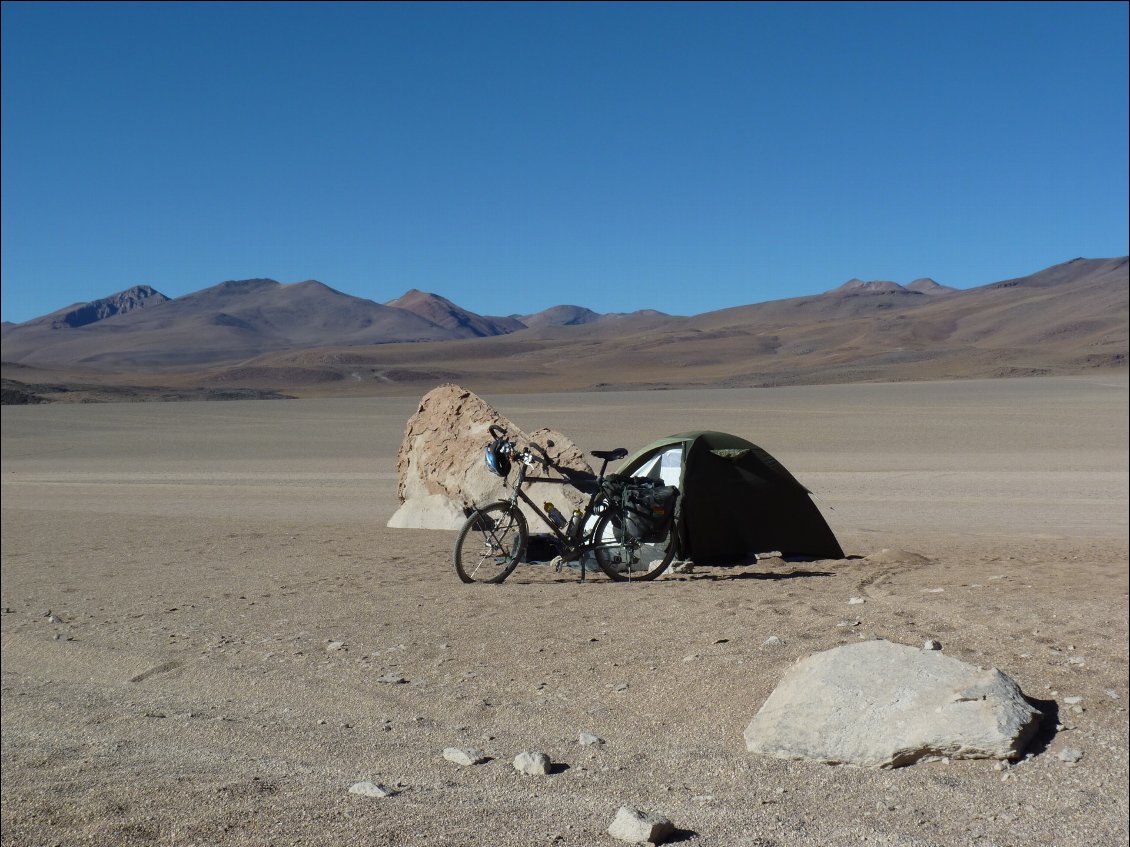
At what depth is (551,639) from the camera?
7105 mm

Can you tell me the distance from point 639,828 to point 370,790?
1.15 meters

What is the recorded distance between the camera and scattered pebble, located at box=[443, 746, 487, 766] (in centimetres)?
488

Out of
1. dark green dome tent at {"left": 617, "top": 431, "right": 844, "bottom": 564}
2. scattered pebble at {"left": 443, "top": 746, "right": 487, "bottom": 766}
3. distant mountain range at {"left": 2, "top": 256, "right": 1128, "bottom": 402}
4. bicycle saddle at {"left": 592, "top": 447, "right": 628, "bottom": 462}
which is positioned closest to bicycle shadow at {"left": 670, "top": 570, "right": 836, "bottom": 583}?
dark green dome tent at {"left": 617, "top": 431, "right": 844, "bottom": 564}

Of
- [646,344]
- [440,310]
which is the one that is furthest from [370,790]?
[646,344]

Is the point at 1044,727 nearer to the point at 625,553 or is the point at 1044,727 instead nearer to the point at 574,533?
the point at 625,553

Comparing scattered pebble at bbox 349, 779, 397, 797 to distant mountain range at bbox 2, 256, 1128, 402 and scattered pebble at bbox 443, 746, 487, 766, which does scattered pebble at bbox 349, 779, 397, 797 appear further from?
distant mountain range at bbox 2, 256, 1128, 402

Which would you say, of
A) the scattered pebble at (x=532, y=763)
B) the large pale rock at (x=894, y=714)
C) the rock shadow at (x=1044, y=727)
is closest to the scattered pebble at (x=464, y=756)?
the scattered pebble at (x=532, y=763)

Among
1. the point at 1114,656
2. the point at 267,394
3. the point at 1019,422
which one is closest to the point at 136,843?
the point at 1114,656

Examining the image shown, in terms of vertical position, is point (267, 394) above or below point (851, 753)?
above

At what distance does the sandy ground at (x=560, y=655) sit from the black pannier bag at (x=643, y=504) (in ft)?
1.42

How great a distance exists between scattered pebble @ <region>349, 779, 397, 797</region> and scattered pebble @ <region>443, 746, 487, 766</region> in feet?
1.77

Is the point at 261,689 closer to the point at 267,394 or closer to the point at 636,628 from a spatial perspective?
the point at 636,628

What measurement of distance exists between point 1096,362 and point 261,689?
9382 cm

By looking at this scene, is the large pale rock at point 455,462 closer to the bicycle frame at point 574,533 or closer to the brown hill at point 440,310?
the bicycle frame at point 574,533
